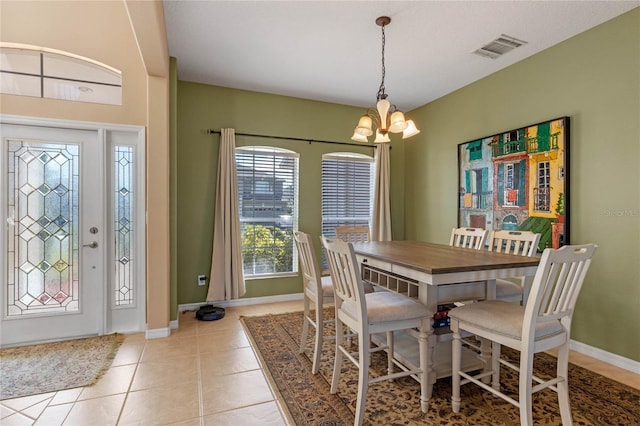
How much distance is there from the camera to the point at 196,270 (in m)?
3.86

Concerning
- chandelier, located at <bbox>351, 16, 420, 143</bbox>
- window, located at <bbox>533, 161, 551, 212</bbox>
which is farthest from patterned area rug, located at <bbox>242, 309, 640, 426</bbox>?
chandelier, located at <bbox>351, 16, 420, 143</bbox>

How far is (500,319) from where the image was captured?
5.72 ft

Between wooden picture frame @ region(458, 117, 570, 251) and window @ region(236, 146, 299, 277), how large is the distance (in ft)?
7.34

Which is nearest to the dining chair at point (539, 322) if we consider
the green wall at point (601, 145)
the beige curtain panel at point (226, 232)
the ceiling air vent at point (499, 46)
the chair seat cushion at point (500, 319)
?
the chair seat cushion at point (500, 319)

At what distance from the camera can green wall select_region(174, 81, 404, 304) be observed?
3.80m

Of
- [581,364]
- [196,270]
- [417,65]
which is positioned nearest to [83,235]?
[196,270]

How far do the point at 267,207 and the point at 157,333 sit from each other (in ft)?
6.32

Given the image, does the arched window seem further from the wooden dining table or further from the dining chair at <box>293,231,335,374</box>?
the wooden dining table

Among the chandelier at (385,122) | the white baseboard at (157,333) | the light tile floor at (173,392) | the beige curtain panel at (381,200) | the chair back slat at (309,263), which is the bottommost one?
the light tile floor at (173,392)

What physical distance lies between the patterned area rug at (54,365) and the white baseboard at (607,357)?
396 cm

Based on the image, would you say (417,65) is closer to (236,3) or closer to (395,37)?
(395,37)

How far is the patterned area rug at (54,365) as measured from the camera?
217 cm

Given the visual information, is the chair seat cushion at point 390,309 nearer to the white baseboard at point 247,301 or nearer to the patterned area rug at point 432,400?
the patterned area rug at point 432,400

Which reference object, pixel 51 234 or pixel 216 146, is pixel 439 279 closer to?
pixel 216 146
